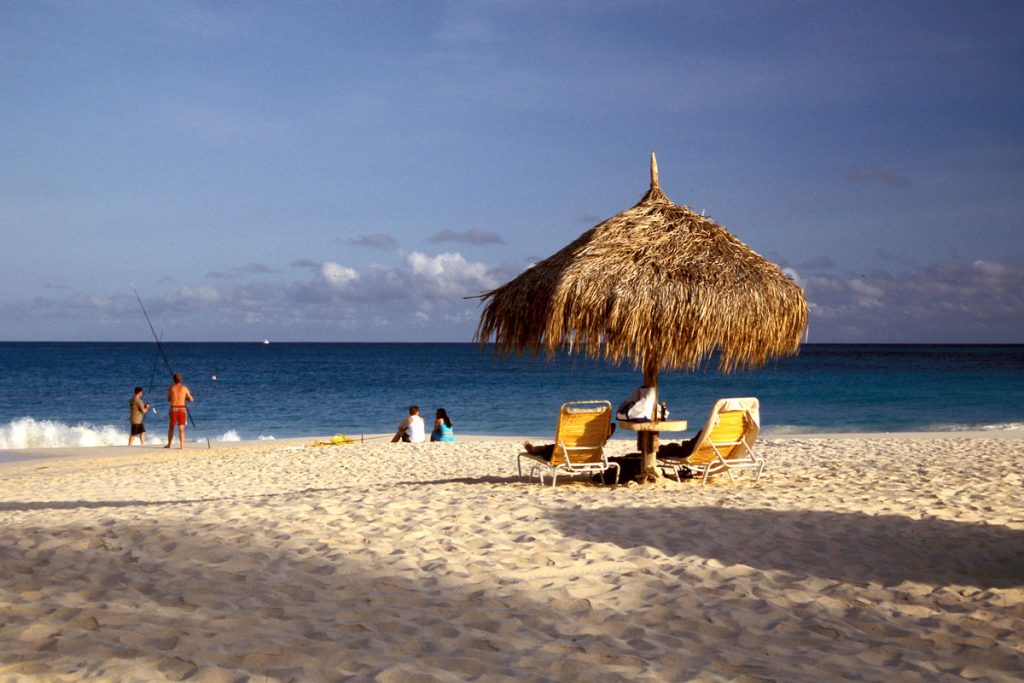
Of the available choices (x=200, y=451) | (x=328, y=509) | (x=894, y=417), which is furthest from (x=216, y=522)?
(x=894, y=417)

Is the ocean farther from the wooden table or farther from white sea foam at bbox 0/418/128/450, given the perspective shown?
the wooden table

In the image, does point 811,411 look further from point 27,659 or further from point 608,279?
point 27,659

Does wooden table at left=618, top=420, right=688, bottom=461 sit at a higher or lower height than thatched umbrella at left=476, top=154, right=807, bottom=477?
lower

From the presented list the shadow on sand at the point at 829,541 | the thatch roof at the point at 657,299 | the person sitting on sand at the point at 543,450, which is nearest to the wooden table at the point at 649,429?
the person sitting on sand at the point at 543,450

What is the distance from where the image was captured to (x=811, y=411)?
29.2 meters

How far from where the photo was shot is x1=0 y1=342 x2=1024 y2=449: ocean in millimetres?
24359

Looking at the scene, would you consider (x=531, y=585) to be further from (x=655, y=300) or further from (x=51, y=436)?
(x=51, y=436)

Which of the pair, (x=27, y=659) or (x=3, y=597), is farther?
(x=3, y=597)

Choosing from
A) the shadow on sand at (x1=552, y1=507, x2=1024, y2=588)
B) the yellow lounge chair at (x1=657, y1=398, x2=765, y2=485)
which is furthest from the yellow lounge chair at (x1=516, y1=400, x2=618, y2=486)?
the shadow on sand at (x1=552, y1=507, x2=1024, y2=588)

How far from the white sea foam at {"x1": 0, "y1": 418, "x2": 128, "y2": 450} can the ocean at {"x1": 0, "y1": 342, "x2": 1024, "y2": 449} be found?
4 cm

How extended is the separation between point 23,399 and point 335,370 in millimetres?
25471

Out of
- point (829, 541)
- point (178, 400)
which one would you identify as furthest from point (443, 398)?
point (829, 541)

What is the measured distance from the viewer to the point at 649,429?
305 inches

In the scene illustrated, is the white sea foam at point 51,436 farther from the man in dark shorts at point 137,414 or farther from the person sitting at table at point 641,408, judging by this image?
the person sitting at table at point 641,408
